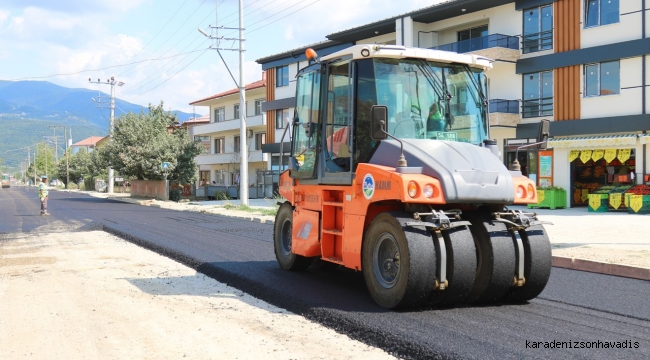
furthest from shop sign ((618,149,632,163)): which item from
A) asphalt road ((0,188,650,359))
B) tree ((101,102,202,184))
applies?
tree ((101,102,202,184))

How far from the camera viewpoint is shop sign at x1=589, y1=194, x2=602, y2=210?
80.3ft

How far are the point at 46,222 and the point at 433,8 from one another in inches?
773

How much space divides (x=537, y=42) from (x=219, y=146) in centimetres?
3609

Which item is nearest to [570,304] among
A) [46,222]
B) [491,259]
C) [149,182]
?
[491,259]

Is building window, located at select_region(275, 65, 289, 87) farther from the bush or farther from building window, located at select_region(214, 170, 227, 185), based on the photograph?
building window, located at select_region(214, 170, 227, 185)

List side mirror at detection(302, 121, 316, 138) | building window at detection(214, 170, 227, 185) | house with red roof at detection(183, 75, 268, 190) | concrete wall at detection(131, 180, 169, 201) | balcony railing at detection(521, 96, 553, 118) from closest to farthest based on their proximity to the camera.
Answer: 1. side mirror at detection(302, 121, 316, 138)
2. balcony railing at detection(521, 96, 553, 118)
3. concrete wall at detection(131, 180, 169, 201)
4. house with red roof at detection(183, 75, 268, 190)
5. building window at detection(214, 170, 227, 185)

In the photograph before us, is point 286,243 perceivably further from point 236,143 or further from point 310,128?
point 236,143

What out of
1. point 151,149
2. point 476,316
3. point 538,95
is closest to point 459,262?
point 476,316

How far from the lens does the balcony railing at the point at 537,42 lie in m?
28.2

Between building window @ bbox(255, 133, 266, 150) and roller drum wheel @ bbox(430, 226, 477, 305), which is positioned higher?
building window @ bbox(255, 133, 266, 150)

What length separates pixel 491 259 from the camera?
713 cm

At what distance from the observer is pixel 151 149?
42344mm

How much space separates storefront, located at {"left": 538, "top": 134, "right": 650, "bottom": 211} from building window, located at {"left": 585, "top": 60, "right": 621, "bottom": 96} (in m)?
1.87

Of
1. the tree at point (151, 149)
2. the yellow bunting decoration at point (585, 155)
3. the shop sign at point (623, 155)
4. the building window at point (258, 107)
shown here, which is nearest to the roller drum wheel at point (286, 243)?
the shop sign at point (623, 155)
